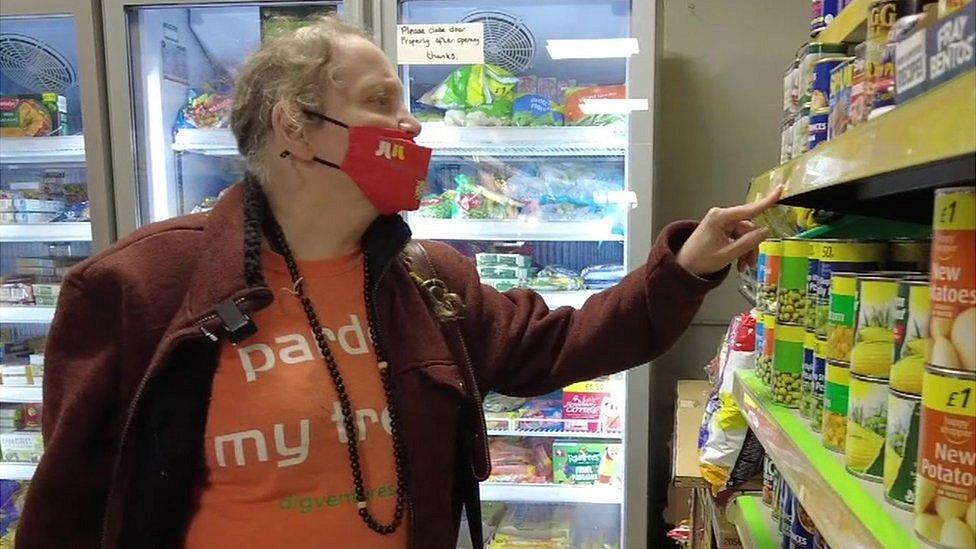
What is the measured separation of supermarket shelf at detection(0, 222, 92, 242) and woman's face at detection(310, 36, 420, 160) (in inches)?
61.6

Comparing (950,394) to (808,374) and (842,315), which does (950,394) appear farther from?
(808,374)

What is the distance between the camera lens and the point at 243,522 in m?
1.13

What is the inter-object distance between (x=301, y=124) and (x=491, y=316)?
461mm

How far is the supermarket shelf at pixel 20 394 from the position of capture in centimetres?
255

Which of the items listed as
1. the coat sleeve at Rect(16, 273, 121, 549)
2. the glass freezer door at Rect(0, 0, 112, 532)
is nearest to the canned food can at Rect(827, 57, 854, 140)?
the coat sleeve at Rect(16, 273, 121, 549)

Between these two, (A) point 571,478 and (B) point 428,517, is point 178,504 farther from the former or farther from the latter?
(A) point 571,478

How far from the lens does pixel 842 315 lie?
83 centimetres

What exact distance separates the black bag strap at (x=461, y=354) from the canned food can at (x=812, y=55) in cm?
63

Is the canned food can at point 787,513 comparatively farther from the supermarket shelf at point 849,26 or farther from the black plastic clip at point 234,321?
the black plastic clip at point 234,321

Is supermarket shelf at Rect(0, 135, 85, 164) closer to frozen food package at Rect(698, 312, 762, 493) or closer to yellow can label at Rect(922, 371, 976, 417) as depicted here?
frozen food package at Rect(698, 312, 762, 493)

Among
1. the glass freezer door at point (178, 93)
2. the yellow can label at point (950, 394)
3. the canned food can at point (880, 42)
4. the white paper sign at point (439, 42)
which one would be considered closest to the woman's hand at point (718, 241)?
the canned food can at point (880, 42)

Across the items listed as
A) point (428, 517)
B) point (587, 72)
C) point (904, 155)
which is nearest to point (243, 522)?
point (428, 517)

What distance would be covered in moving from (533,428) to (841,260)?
62.8 inches

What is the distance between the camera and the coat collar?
111cm
